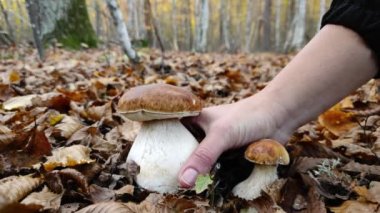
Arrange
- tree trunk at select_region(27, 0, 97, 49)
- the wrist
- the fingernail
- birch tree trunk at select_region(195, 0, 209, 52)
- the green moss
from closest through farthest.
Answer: the fingernail → the wrist → tree trunk at select_region(27, 0, 97, 49) → the green moss → birch tree trunk at select_region(195, 0, 209, 52)

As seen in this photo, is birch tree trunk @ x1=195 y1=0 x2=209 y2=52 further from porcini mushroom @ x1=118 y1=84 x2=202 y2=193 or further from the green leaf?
the green leaf

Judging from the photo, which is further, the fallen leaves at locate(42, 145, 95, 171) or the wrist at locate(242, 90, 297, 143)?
the wrist at locate(242, 90, 297, 143)

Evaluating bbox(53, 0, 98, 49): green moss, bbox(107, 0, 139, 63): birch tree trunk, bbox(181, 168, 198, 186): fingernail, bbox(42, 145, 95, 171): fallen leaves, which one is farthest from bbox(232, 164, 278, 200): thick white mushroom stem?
bbox(53, 0, 98, 49): green moss

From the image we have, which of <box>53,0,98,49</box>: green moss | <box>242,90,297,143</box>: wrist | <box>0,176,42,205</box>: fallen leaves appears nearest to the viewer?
<box>0,176,42,205</box>: fallen leaves

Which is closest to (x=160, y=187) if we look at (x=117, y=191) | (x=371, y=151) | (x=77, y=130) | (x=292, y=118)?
(x=117, y=191)

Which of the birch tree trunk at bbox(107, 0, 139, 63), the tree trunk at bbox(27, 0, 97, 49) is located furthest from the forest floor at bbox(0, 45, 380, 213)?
the tree trunk at bbox(27, 0, 97, 49)

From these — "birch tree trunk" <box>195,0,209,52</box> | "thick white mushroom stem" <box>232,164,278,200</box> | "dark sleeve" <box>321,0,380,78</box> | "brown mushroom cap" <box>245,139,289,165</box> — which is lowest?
"birch tree trunk" <box>195,0,209,52</box>

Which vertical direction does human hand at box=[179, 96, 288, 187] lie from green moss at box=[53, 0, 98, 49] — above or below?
above
